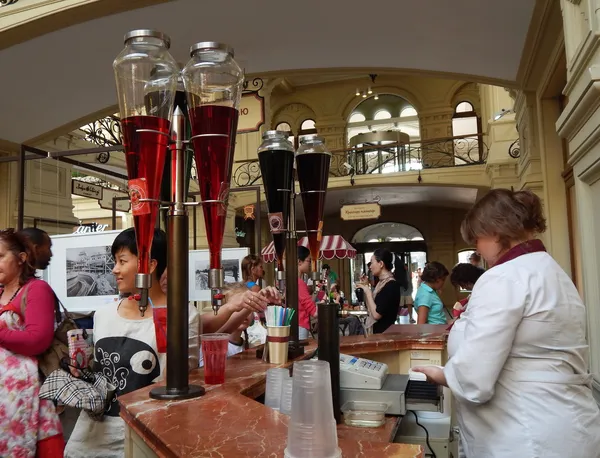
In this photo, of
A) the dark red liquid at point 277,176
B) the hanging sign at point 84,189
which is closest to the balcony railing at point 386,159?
the hanging sign at point 84,189

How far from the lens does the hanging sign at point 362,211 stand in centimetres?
1082

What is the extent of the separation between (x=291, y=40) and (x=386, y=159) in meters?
9.12

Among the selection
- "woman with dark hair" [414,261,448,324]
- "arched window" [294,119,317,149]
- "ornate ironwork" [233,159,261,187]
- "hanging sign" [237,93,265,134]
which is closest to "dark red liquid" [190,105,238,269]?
"woman with dark hair" [414,261,448,324]

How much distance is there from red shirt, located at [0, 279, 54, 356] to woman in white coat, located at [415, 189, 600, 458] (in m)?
1.52

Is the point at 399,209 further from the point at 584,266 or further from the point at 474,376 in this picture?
the point at 474,376

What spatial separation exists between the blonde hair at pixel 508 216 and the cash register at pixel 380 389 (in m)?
0.58

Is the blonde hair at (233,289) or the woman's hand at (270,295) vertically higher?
the woman's hand at (270,295)

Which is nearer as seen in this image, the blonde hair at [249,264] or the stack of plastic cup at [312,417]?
the stack of plastic cup at [312,417]

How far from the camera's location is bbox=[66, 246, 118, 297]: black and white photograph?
4.11m

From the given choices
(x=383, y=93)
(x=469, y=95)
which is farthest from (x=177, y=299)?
(x=383, y=93)

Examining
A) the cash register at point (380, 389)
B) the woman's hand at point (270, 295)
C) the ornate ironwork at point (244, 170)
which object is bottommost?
the cash register at point (380, 389)

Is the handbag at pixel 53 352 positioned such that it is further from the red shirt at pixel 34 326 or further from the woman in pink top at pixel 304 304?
the woman in pink top at pixel 304 304

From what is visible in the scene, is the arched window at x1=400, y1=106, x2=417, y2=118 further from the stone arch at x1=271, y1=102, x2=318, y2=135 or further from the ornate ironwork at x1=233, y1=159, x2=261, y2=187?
the ornate ironwork at x1=233, y1=159, x2=261, y2=187

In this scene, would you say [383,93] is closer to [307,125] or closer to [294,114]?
[307,125]
